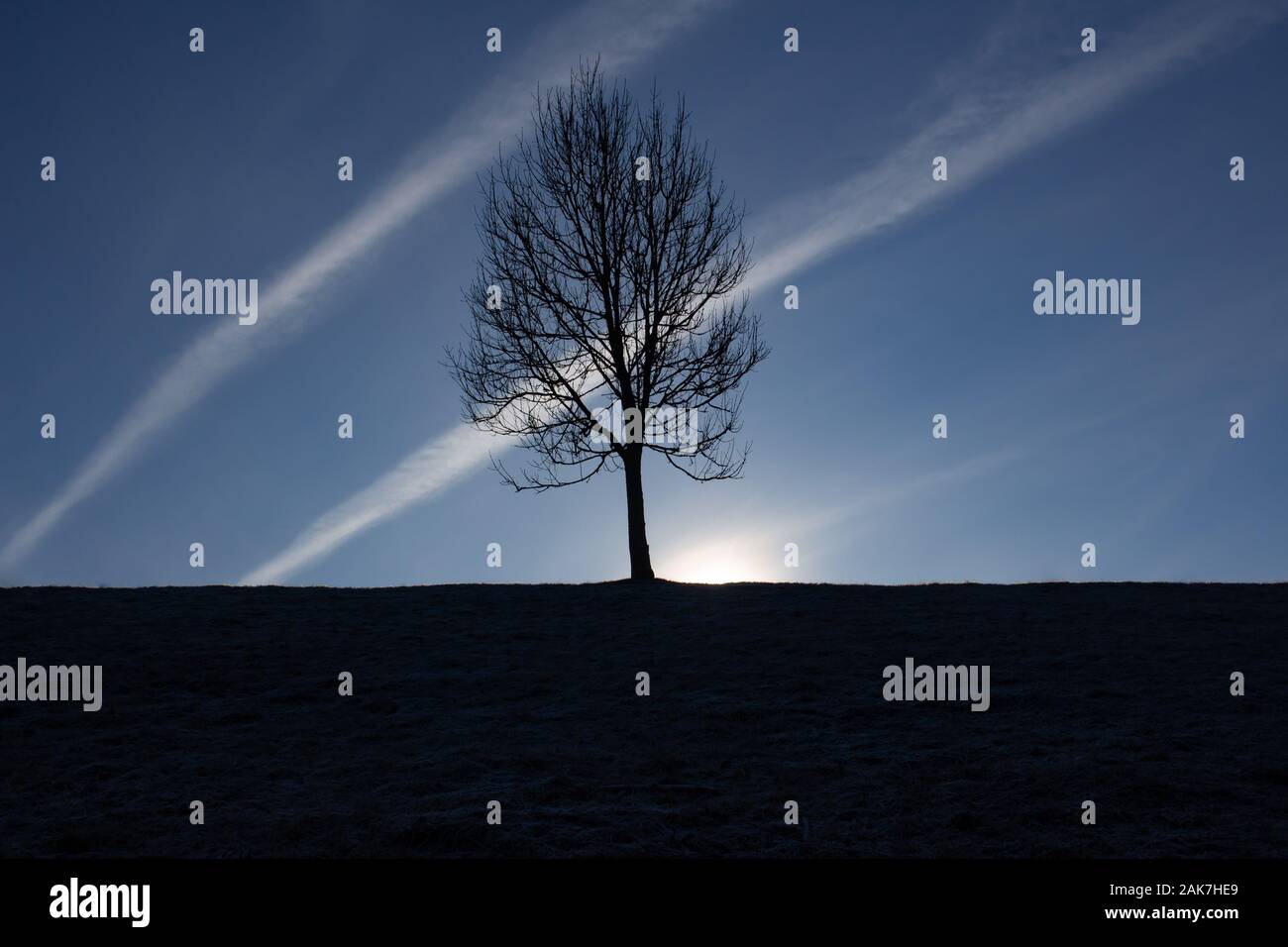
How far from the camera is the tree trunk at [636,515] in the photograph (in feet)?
72.9

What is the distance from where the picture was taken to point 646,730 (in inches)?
441

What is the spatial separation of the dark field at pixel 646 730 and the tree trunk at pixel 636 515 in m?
3.82

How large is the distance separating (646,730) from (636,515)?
11.5 meters

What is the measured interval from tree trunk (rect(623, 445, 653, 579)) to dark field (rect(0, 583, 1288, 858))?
382 centimetres

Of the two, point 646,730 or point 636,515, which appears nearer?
point 646,730
